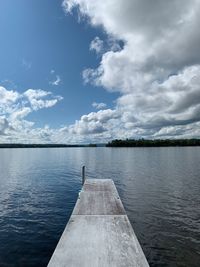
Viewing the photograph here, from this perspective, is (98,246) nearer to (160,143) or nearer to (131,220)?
(131,220)

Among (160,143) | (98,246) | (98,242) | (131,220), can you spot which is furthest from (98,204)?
(160,143)

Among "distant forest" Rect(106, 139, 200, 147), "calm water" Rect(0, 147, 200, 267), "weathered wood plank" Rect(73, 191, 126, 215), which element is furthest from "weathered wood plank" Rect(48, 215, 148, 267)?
"distant forest" Rect(106, 139, 200, 147)

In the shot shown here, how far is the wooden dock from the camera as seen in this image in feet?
19.9

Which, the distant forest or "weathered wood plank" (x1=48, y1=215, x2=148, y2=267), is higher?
the distant forest

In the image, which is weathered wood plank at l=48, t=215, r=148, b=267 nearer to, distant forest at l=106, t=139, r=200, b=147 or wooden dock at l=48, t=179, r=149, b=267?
wooden dock at l=48, t=179, r=149, b=267

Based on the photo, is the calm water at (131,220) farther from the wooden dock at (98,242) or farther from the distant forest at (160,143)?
the distant forest at (160,143)

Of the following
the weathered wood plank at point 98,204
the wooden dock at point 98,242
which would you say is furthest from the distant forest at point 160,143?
the wooden dock at point 98,242

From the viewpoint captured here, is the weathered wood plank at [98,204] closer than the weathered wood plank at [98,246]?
No

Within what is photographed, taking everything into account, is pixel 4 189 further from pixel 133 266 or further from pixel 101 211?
pixel 133 266

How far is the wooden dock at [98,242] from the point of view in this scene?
6066 mm

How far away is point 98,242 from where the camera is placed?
7.33 metres

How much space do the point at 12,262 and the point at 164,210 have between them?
37.6 ft

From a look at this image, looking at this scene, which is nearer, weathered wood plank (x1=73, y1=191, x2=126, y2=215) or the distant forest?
weathered wood plank (x1=73, y1=191, x2=126, y2=215)

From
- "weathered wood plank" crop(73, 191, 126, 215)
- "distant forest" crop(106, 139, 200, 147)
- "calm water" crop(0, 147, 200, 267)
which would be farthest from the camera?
"distant forest" crop(106, 139, 200, 147)
